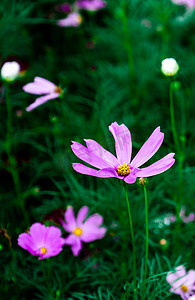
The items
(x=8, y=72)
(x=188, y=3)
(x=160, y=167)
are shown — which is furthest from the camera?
(x=188, y=3)

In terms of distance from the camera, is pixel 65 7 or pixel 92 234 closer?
pixel 92 234

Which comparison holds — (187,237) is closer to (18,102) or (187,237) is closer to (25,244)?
(25,244)

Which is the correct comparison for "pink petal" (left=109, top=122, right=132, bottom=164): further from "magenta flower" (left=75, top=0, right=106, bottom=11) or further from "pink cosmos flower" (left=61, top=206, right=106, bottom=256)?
"magenta flower" (left=75, top=0, right=106, bottom=11)

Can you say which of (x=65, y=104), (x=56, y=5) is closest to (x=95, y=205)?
(x=65, y=104)

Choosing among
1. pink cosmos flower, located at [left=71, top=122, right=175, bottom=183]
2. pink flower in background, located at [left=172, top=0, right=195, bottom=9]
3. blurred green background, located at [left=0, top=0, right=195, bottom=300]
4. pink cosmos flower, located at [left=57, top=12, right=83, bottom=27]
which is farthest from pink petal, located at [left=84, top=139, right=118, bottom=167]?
pink flower in background, located at [left=172, top=0, right=195, bottom=9]

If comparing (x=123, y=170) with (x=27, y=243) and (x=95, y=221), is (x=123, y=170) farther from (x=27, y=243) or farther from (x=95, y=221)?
(x=95, y=221)

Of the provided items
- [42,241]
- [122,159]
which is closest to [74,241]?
[42,241]
